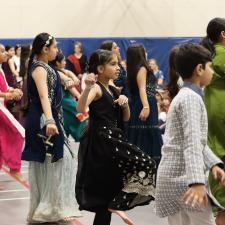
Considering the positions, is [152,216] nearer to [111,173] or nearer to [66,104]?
[111,173]

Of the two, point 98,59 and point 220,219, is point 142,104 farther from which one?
point 220,219

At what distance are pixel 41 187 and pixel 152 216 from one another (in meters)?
1.00

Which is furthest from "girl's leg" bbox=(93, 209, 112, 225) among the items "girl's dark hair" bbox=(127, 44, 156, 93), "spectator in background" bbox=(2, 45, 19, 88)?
"spectator in background" bbox=(2, 45, 19, 88)

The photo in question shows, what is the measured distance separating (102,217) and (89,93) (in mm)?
838

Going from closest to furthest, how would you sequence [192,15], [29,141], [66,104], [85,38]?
[29,141]
[66,104]
[85,38]
[192,15]

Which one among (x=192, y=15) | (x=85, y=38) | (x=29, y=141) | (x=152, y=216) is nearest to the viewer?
(x=29, y=141)

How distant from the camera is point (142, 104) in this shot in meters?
6.23

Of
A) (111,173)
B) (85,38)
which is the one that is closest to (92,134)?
(111,173)

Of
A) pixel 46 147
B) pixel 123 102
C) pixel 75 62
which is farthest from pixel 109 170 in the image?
pixel 75 62

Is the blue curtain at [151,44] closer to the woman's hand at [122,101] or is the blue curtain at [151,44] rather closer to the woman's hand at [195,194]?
the woman's hand at [122,101]

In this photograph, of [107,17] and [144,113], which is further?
[107,17]

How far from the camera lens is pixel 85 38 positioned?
1556cm

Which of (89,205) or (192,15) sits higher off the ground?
(89,205)

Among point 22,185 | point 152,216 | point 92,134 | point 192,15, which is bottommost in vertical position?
point 192,15
